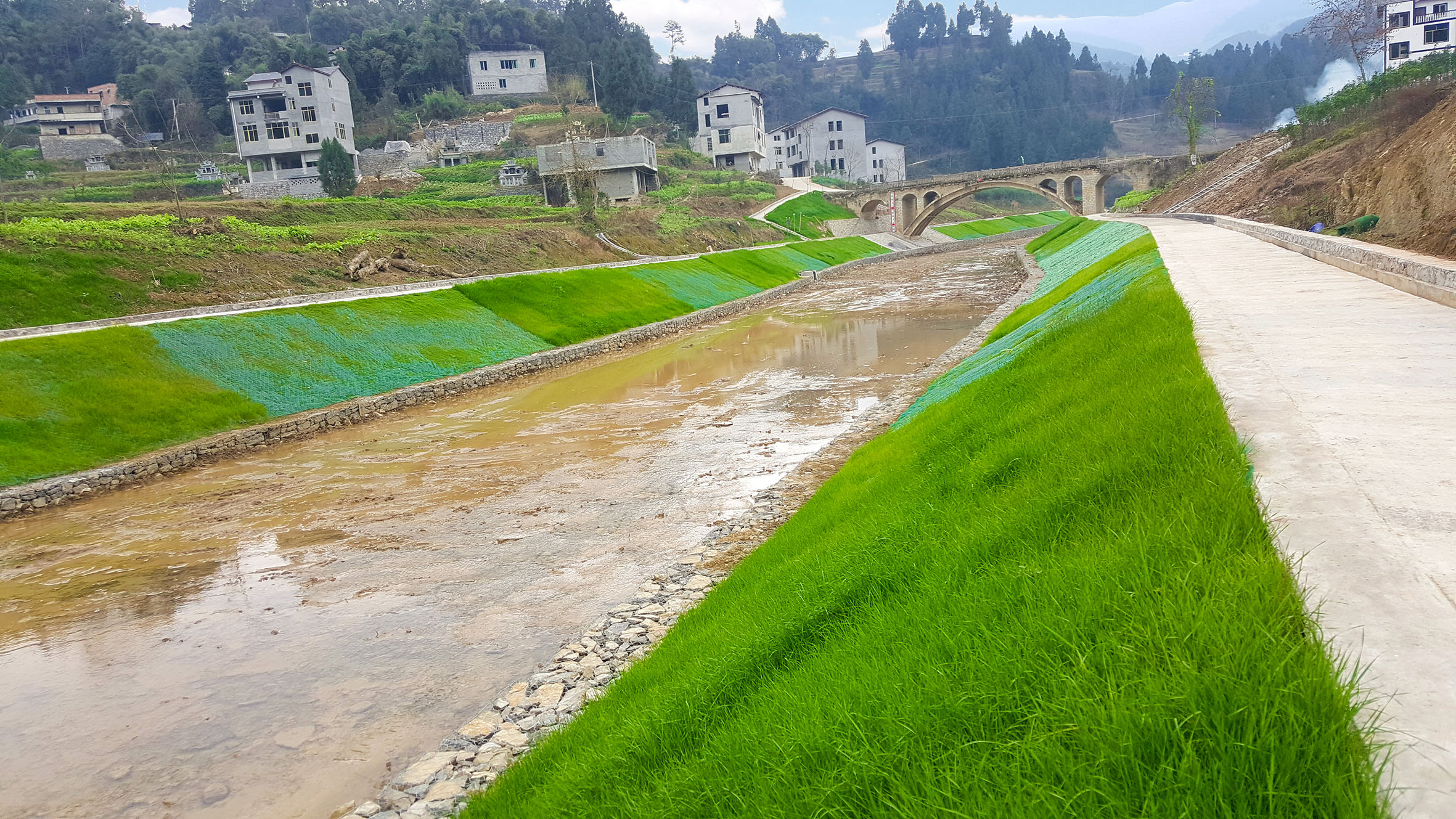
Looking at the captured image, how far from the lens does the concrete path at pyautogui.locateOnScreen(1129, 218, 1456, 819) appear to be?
10.0 ft

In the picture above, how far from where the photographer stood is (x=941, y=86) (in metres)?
177

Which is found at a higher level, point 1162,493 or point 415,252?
point 415,252

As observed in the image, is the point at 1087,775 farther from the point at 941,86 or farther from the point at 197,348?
the point at 941,86

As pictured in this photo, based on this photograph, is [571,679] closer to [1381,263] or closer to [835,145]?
[1381,263]

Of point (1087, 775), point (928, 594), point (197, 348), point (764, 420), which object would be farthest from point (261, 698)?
point (197, 348)

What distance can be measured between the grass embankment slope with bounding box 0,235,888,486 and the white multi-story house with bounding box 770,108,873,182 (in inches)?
3610

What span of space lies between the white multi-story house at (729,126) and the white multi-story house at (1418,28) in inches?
2532

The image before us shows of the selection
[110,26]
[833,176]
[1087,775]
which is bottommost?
[1087,775]

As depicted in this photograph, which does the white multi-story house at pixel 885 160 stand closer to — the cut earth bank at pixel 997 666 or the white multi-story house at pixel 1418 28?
the white multi-story house at pixel 1418 28

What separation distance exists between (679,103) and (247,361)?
104191 millimetres

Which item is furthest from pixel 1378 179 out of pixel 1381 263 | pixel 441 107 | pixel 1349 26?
pixel 441 107

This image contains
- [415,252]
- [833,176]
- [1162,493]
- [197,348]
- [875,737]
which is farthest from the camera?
[833,176]

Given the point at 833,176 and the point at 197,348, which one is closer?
the point at 197,348

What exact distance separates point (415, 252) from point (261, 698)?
37.4 m
